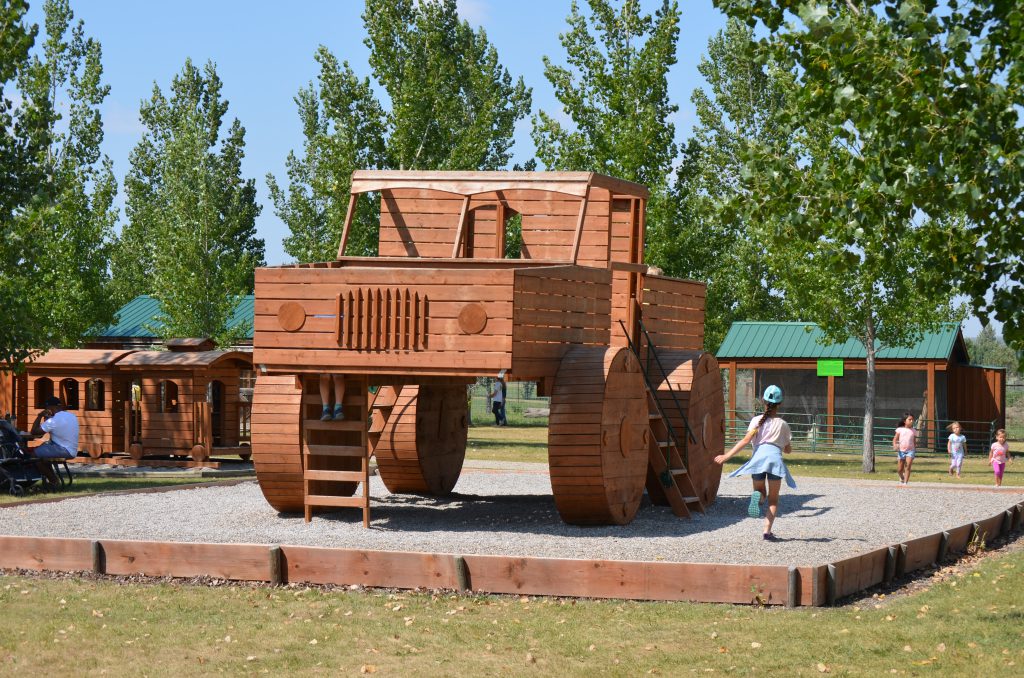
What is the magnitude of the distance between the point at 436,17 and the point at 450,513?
25.3 metres

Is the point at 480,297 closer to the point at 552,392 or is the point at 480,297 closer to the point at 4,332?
the point at 552,392

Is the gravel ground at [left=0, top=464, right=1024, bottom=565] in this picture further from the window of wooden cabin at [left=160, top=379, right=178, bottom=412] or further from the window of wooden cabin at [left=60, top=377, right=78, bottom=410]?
the window of wooden cabin at [left=60, top=377, right=78, bottom=410]

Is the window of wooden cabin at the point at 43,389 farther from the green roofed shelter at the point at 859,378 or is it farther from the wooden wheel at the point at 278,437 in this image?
the green roofed shelter at the point at 859,378

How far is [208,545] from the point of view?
1268 cm

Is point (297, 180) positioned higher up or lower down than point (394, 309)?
higher up

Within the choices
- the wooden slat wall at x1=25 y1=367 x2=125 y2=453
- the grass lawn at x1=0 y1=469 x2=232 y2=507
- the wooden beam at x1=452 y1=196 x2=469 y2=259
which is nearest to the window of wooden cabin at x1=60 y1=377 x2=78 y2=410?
the wooden slat wall at x1=25 y1=367 x2=125 y2=453

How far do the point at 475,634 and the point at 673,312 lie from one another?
30.5 feet

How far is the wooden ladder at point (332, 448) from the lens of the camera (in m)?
15.0

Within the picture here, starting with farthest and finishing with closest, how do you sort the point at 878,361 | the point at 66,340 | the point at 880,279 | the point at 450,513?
the point at 66,340 < the point at 878,361 < the point at 880,279 < the point at 450,513

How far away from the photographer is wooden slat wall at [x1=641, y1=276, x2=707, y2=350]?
1806cm

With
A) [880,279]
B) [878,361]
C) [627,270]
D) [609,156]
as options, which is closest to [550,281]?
[627,270]

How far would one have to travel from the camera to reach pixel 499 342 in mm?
13961

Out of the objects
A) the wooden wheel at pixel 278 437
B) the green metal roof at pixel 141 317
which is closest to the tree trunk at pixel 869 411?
the wooden wheel at pixel 278 437

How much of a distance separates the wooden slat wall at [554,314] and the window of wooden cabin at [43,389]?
668 inches
